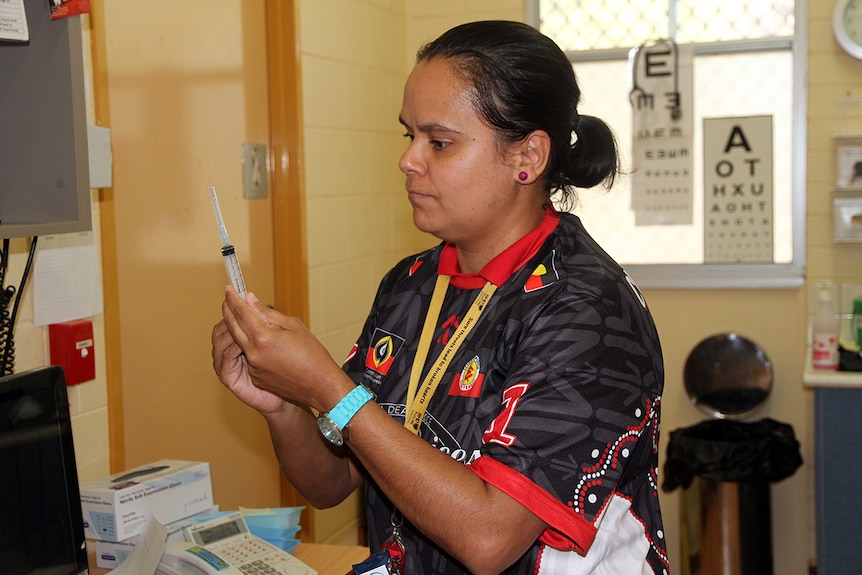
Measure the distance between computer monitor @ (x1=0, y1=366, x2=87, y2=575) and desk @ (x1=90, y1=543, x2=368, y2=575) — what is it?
407 millimetres

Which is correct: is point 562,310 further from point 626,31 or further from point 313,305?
point 626,31

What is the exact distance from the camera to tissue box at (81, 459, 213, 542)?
169cm

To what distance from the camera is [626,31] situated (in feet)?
12.2

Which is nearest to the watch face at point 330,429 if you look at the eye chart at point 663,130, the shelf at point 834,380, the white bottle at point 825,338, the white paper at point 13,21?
the white paper at point 13,21

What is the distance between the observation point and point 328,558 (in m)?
1.84

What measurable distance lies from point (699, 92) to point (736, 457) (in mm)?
1376

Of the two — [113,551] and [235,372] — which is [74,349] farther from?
[235,372]

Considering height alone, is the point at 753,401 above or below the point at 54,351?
below

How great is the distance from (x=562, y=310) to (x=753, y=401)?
8.08ft

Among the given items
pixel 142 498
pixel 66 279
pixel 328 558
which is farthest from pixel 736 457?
pixel 66 279

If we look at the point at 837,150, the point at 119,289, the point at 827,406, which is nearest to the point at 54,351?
the point at 119,289

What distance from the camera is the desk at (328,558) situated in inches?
69.4

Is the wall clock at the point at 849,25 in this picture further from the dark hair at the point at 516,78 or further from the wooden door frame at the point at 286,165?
the dark hair at the point at 516,78

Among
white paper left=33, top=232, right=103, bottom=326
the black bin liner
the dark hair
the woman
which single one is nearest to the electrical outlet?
white paper left=33, top=232, right=103, bottom=326
